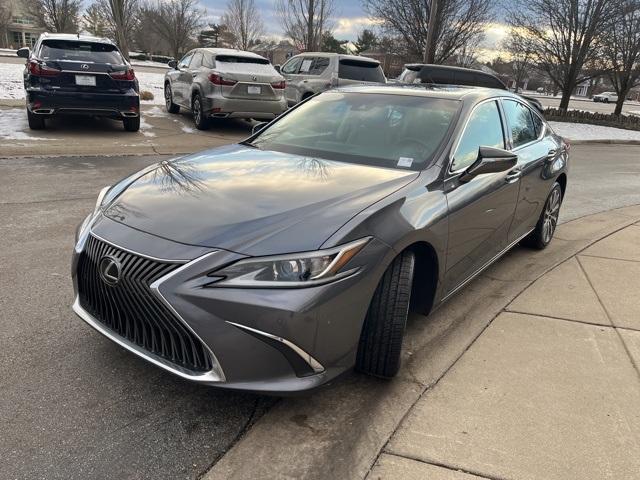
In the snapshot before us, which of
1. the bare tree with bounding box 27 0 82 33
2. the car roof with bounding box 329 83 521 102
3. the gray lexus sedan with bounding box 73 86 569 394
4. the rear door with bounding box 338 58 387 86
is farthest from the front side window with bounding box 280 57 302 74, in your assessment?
the bare tree with bounding box 27 0 82 33

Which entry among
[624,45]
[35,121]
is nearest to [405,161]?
[35,121]

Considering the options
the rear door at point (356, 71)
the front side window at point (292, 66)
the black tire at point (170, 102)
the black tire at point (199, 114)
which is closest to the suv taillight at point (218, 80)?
the black tire at point (199, 114)

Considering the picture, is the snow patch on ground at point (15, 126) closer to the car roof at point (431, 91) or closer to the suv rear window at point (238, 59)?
the suv rear window at point (238, 59)

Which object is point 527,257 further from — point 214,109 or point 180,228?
point 214,109

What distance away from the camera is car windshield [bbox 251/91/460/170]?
11.6 feet

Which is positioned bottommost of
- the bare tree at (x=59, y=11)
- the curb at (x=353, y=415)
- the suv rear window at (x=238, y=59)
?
the curb at (x=353, y=415)

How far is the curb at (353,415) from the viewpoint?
2.37 metres

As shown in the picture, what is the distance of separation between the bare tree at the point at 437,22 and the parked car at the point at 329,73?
320 inches

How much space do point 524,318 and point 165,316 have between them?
2.60 metres

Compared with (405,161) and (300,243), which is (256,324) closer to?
(300,243)

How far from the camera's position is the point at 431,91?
4.08 m

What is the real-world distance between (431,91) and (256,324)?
8.40 ft

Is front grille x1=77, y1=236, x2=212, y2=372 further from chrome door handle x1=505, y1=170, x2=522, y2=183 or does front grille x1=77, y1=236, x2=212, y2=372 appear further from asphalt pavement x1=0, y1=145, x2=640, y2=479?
chrome door handle x1=505, y1=170, x2=522, y2=183

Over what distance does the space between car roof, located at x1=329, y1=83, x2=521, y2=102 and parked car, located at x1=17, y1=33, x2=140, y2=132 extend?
6.60 m
